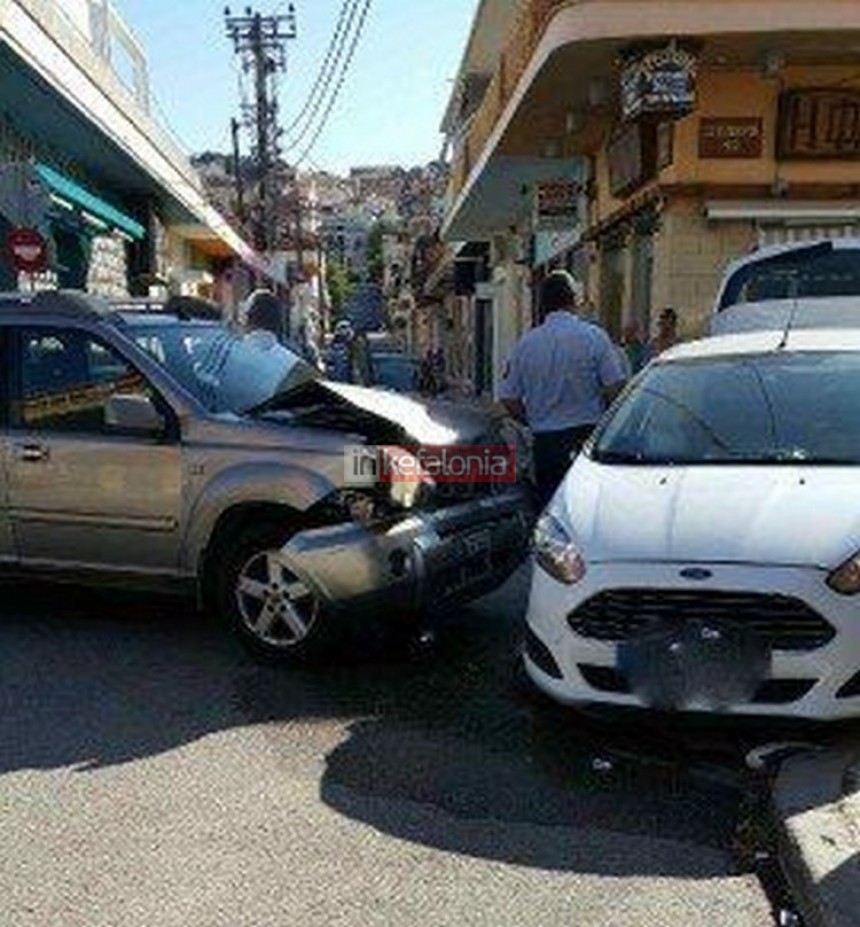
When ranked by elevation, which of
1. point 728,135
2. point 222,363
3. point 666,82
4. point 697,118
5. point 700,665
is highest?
point 666,82

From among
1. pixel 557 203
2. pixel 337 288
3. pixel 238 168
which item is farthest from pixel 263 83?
pixel 337 288

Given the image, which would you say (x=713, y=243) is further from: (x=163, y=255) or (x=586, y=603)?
(x=163, y=255)

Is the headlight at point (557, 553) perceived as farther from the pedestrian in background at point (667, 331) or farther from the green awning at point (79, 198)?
the green awning at point (79, 198)

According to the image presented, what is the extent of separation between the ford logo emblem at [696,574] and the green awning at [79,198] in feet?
34.9

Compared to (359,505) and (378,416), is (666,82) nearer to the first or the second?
(378,416)

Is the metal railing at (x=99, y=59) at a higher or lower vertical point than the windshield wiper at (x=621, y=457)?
higher

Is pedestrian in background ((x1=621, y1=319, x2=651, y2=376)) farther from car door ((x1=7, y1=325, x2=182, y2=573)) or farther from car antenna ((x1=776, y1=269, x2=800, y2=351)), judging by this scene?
car door ((x1=7, y1=325, x2=182, y2=573))

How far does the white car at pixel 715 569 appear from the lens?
4.11m

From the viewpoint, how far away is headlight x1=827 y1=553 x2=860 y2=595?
4086mm

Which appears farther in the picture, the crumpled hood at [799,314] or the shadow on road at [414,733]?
the crumpled hood at [799,314]

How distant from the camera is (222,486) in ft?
18.7

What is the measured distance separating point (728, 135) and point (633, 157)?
45.0 inches

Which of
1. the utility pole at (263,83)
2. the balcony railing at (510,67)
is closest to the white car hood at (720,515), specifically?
the balcony railing at (510,67)

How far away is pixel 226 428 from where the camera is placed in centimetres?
576
